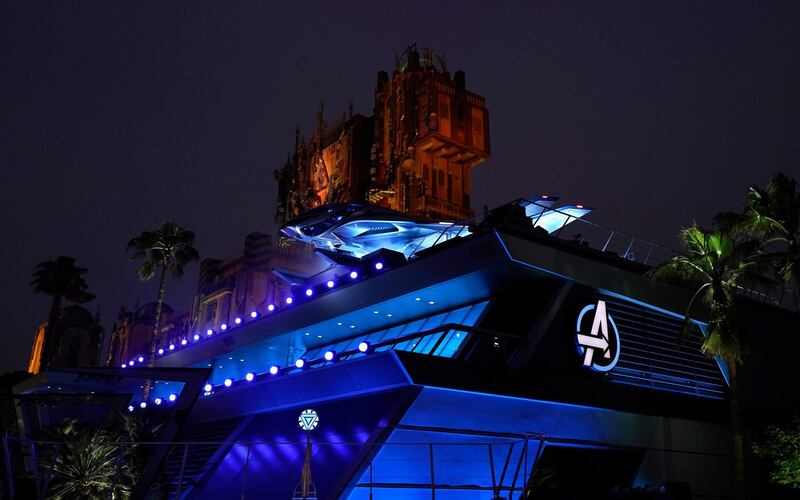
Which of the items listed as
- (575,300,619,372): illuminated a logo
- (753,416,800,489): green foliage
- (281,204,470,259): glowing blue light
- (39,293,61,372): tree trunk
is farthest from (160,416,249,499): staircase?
(39,293,61,372): tree trunk

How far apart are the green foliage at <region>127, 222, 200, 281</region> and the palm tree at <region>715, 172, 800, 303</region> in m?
37.0

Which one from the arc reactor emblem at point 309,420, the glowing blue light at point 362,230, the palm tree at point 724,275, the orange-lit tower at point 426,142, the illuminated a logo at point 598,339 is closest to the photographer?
the palm tree at point 724,275

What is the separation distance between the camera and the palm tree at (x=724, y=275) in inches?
915

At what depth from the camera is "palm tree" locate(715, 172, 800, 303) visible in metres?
23.5

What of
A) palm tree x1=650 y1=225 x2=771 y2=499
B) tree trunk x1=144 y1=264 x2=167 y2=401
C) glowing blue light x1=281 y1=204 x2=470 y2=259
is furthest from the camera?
tree trunk x1=144 y1=264 x2=167 y2=401

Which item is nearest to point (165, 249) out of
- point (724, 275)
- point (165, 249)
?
point (165, 249)

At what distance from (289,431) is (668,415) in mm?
14429

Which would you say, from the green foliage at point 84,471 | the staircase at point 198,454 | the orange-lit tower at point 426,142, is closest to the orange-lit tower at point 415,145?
the orange-lit tower at point 426,142

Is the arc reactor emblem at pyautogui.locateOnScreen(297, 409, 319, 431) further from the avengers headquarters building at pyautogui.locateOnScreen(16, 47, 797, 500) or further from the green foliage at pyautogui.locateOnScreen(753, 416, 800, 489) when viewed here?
the green foliage at pyautogui.locateOnScreen(753, 416, 800, 489)

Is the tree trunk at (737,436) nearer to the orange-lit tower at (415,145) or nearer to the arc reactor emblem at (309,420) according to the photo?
the arc reactor emblem at (309,420)

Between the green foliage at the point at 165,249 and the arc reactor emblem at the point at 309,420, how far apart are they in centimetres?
2703

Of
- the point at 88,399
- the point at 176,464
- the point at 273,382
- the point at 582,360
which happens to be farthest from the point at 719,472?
the point at 88,399

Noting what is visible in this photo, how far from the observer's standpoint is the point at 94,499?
22.9 metres

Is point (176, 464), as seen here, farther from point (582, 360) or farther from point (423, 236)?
point (582, 360)
